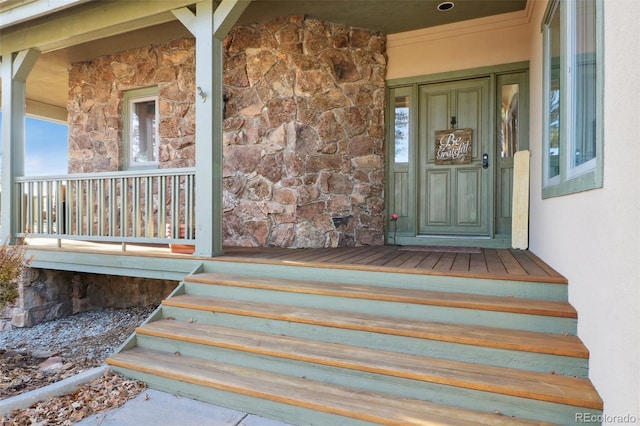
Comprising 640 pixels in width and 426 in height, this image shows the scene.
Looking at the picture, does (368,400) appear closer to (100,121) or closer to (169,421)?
(169,421)

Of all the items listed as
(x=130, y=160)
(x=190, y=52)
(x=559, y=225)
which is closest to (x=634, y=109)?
(x=559, y=225)

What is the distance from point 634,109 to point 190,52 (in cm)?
494

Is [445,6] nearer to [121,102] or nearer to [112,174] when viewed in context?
[112,174]

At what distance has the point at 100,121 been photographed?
18.2ft

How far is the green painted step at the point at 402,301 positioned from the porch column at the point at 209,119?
49 centimetres

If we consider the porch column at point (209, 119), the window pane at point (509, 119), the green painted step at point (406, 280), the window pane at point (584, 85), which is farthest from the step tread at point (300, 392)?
→ the window pane at point (509, 119)

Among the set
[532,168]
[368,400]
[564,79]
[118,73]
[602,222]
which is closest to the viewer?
[602,222]

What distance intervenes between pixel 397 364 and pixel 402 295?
498 mm

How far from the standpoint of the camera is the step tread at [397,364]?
68.7 inches

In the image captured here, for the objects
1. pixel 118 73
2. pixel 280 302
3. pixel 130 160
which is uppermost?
pixel 118 73

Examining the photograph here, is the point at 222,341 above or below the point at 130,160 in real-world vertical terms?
below

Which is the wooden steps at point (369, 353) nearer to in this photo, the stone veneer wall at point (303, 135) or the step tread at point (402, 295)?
the step tread at point (402, 295)

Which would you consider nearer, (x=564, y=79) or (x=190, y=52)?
(x=564, y=79)

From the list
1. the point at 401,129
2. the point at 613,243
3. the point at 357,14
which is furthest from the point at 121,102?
the point at 613,243
